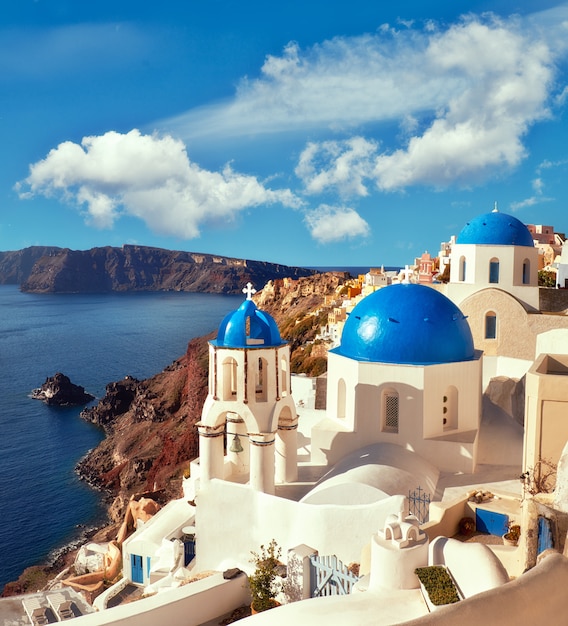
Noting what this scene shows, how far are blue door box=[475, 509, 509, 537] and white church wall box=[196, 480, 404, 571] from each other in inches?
86.8

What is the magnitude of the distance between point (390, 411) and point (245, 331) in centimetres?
407

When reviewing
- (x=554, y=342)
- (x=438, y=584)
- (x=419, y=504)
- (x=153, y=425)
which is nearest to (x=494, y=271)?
(x=554, y=342)

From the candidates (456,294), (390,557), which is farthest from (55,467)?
(390,557)

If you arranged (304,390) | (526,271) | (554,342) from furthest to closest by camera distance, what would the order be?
(304,390)
(526,271)
(554,342)

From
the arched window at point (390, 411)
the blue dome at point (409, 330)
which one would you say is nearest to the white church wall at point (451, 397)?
the blue dome at point (409, 330)

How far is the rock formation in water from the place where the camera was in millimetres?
58344

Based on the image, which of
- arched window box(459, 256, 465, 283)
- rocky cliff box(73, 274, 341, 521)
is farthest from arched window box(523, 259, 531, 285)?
rocky cliff box(73, 274, 341, 521)

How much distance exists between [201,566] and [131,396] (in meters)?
44.8

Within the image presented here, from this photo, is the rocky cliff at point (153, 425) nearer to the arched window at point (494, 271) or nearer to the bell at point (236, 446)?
the bell at point (236, 446)

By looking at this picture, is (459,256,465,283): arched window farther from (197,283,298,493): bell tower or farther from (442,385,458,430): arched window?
(197,283,298,493): bell tower

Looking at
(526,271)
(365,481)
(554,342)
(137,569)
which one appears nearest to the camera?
(365,481)

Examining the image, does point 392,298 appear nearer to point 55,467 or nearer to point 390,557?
point 390,557

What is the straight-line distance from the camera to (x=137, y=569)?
16.4m

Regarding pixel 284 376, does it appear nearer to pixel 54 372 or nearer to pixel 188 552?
pixel 188 552
